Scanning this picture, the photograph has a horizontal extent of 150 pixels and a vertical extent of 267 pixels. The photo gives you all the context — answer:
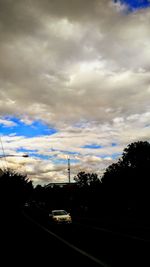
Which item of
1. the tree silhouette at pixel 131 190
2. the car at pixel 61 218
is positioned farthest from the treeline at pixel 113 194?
the car at pixel 61 218

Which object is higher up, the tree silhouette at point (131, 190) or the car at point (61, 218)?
the tree silhouette at point (131, 190)

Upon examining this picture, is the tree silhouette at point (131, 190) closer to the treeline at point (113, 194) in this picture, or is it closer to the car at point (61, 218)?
the treeline at point (113, 194)

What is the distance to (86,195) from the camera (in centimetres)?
8556

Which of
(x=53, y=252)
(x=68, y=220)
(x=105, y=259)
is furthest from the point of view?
(x=68, y=220)

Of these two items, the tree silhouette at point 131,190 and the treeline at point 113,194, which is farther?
the tree silhouette at point 131,190

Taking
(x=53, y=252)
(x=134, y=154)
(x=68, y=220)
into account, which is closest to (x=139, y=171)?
(x=68, y=220)

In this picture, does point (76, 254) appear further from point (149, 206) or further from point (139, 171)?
point (139, 171)

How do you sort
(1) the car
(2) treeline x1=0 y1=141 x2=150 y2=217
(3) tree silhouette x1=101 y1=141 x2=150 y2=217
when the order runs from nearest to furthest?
1. (1) the car
2. (2) treeline x1=0 y1=141 x2=150 y2=217
3. (3) tree silhouette x1=101 y1=141 x2=150 y2=217

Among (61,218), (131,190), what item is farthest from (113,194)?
(61,218)

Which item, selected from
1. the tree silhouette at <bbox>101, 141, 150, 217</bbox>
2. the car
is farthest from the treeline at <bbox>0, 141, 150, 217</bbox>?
the car

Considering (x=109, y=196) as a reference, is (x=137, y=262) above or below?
below

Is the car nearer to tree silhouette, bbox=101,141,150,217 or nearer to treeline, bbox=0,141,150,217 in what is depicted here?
treeline, bbox=0,141,150,217

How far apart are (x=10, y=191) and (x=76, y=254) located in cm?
2323

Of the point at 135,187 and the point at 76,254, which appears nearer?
the point at 76,254
